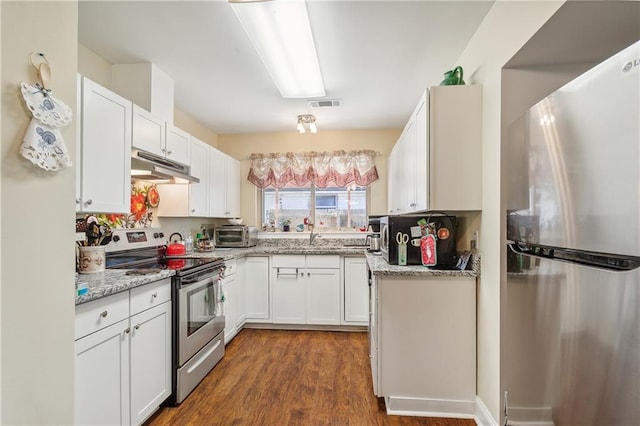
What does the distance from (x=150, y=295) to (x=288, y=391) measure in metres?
1.23

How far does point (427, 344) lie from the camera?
6.55 ft

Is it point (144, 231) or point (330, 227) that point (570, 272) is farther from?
point (330, 227)

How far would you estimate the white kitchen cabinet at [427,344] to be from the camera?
1.97m

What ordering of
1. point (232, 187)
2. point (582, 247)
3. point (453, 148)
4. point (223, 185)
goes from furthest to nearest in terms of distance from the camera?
point (232, 187), point (223, 185), point (453, 148), point (582, 247)

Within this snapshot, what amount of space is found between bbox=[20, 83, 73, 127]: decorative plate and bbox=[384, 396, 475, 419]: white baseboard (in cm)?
233

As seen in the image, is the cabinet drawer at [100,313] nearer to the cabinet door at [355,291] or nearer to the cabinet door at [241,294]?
the cabinet door at [241,294]

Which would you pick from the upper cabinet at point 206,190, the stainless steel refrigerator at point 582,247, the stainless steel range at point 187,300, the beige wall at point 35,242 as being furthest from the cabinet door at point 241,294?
the stainless steel refrigerator at point 582,247

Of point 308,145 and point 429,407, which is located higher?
point 308,145

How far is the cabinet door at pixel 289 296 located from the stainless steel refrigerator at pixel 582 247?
2.49m

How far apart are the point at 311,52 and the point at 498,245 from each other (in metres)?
1.74

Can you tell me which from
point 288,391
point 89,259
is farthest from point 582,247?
point 89,259

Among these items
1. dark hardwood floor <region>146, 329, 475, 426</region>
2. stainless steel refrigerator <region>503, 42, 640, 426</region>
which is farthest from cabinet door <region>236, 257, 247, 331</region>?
stainless steel refrigerator <region>503, 42, 640, 426</region>

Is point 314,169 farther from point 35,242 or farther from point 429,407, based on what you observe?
point 35,242

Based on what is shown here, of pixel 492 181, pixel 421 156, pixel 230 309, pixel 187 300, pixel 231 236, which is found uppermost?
pixel 421 156
